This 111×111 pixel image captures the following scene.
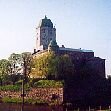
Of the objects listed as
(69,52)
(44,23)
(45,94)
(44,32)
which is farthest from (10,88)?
(44,23)

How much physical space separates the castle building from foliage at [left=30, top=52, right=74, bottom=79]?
146 inches

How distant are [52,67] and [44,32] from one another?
37.7m

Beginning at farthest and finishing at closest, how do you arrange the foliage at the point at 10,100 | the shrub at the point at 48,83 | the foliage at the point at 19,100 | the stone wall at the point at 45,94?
1. the foliage at the point at 10,100
2. the shrub at the point at 48,83
3. the stone wall at the point at 45,94
4. the foliage at the point at 19,100

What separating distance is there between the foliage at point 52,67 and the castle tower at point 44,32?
32690 millimetres

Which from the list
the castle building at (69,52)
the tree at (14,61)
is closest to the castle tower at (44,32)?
the castle building at (69,52)

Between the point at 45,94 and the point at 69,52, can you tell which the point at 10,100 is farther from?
the point at 69,52

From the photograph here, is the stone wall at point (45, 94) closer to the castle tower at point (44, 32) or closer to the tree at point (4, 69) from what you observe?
the tree at point (4, 69)

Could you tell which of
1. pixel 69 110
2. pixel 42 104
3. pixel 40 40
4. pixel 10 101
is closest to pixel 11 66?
pixel 10 101

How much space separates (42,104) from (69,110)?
6.01 m

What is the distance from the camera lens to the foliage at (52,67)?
68562mm

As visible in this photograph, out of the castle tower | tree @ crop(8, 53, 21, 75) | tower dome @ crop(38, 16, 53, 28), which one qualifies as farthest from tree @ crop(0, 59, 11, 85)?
tower dome @ crop(38, 16, 53, 28)

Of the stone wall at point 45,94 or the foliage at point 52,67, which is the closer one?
the stone wall at point 45,94

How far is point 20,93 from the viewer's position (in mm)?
65188

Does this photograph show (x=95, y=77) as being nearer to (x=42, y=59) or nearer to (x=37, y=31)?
(x=42, y=59)
